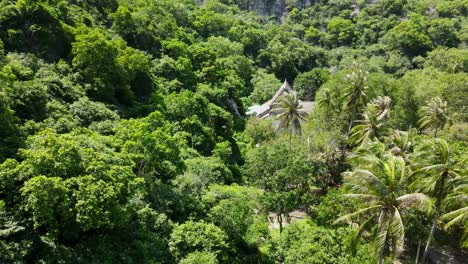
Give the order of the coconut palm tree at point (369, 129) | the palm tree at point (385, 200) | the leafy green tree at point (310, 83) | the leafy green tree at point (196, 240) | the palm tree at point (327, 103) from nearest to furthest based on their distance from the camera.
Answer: the palm tree at point (385, 200) < the leafy green tree at point (196, 240) < the coconut palm tree at point (369, 129) < the palm tree at point (327, 103) < the leafy green tree at point (310, 83)

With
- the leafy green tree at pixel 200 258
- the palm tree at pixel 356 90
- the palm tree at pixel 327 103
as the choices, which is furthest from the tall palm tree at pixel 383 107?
the leafy green tree at pixel 200 258

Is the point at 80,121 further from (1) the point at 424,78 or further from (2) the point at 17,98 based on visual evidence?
(1) the point at 424,78

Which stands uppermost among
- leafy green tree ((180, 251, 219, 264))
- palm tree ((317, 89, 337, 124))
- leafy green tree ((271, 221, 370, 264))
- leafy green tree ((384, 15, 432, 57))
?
leafy green tree ((384, 15, 432, 57))

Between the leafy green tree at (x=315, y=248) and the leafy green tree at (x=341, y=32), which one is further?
the leafy green tree at (x=341, y=32)

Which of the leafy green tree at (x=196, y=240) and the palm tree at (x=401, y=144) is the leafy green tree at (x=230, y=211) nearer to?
the leafy green tree at (x=196, y=240)

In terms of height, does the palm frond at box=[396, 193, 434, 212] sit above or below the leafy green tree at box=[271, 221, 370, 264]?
above

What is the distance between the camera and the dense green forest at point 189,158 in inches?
766

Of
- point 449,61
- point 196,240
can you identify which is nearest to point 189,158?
point 196,240

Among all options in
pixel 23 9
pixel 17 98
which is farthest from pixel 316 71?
pixel 17 98

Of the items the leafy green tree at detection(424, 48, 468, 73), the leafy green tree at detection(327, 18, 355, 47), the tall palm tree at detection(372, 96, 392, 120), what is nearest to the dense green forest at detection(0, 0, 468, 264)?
the tall palm tree at detection(372, 96, 392, 120)

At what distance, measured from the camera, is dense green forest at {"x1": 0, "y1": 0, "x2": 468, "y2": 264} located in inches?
766

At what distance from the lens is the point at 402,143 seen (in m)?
35.3

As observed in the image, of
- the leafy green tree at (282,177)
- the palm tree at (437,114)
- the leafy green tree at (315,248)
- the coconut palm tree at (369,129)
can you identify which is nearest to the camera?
the leafy green tree at (315,248)

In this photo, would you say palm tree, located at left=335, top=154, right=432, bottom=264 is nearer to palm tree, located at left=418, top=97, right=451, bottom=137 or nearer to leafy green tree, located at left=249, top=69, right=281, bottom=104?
palm tree, located at left=418, top=97, right=451, bottom=137
